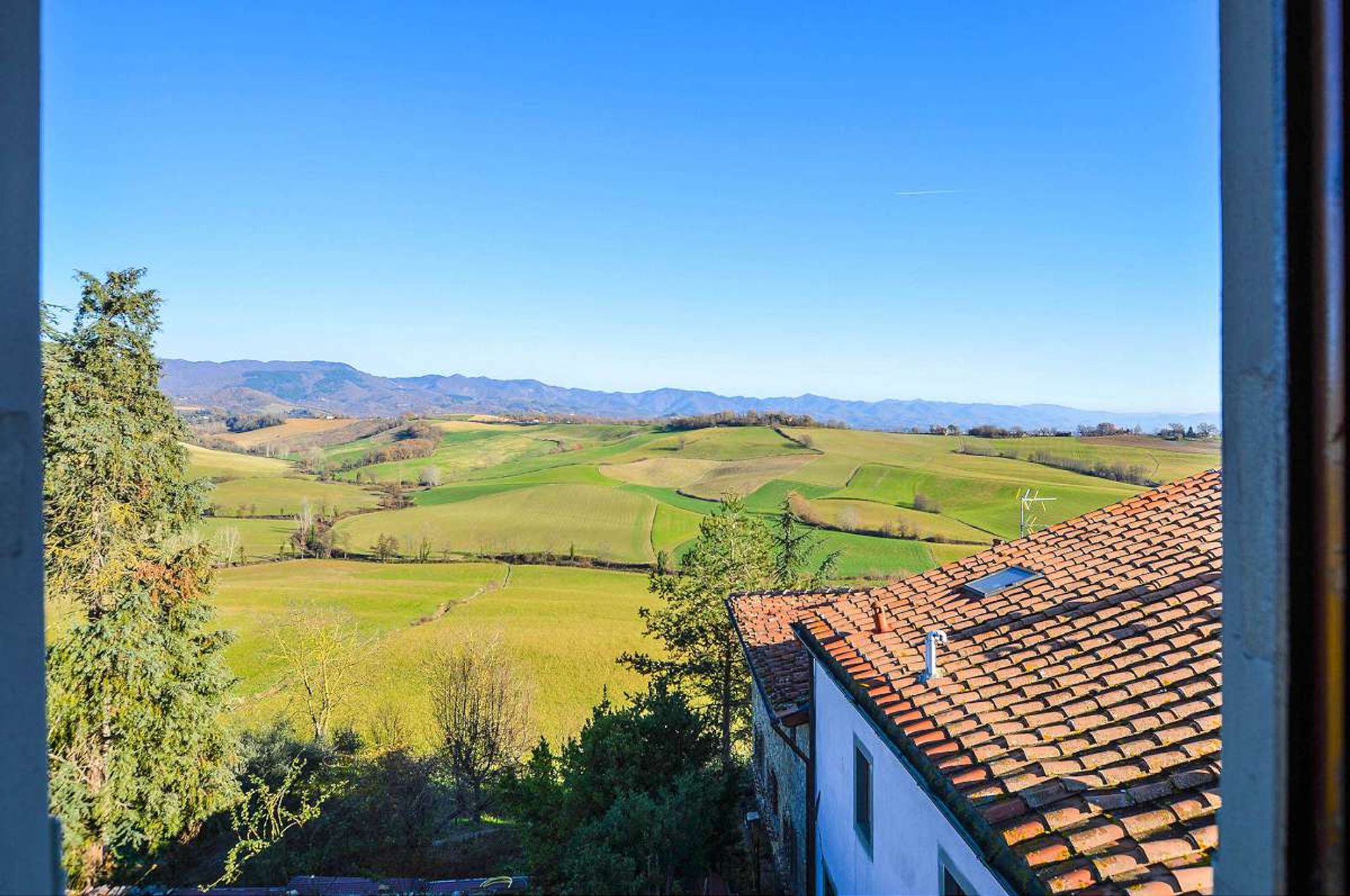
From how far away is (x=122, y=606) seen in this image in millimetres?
13719

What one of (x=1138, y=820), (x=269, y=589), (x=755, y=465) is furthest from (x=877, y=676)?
(x=755, y=465)

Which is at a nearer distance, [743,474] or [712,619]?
[712,619]

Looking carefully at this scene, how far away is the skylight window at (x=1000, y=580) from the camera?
795cm

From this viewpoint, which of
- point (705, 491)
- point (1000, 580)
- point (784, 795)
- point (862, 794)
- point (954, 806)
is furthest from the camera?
point (705, 491)

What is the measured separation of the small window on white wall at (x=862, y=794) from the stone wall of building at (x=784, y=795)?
2098 mm

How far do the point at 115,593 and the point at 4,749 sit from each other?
55.4 ft

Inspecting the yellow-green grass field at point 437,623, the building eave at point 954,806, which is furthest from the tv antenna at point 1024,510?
the yellow-green grass field at point 437,623

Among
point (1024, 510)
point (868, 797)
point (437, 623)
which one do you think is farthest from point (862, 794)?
point (437, 623)

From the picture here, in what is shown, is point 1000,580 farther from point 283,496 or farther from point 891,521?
point 283,496

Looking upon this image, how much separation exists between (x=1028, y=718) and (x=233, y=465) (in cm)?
7267

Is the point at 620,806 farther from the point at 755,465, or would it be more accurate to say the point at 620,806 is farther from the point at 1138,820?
the point at 755,465

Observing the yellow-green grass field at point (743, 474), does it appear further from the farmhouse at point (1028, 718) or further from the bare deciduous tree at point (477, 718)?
the farmhouse at point (1028, 718)

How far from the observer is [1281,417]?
0.71 meters

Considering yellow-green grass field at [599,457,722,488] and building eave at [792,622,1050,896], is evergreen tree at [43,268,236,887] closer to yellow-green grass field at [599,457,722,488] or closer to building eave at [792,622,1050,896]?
building eave at [792,622,1050,896]
